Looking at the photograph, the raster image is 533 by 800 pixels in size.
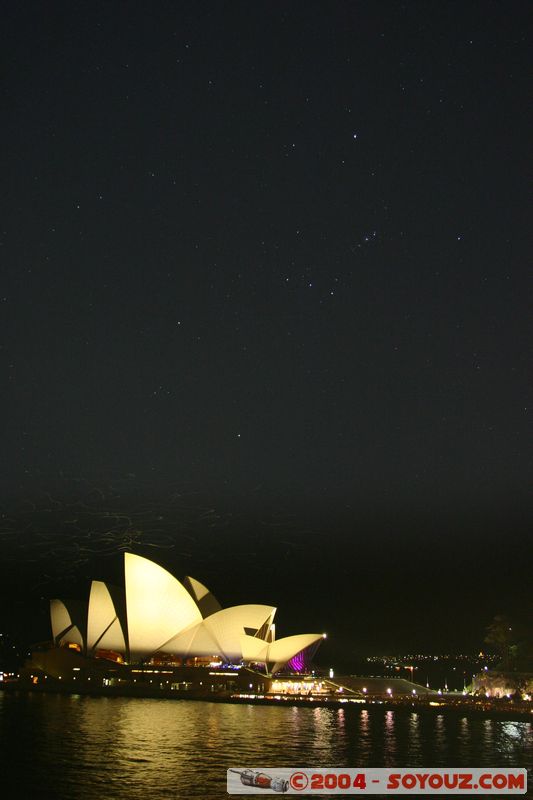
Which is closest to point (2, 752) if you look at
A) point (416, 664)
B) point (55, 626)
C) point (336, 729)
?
point (336, 729)

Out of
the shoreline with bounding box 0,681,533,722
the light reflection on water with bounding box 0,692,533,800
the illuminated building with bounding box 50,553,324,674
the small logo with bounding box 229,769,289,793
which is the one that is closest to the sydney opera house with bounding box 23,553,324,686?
the illuminated building with bounding box 50,553,324,674

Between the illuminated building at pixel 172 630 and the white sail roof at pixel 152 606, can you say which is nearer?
the white sail roof at pixel 152 606

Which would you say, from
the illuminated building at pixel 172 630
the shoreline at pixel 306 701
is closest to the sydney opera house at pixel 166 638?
the illuminated building at pixel 172 630

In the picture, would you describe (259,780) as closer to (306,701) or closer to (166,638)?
(306,701)

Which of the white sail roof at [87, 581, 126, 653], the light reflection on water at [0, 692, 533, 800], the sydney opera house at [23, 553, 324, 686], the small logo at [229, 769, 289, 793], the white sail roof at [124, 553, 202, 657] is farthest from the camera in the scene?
the white sail roof at [87, 581, 126, 653]

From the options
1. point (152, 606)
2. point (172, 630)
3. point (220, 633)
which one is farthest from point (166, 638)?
point (220, 633)

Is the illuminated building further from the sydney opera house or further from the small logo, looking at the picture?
the small logo

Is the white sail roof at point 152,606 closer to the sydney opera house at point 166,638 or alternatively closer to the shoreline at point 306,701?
the sydney opera house at point 166,638

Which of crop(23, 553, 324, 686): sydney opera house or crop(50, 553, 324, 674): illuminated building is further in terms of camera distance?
crop(23, 553, 324, 686): sydney opera house
